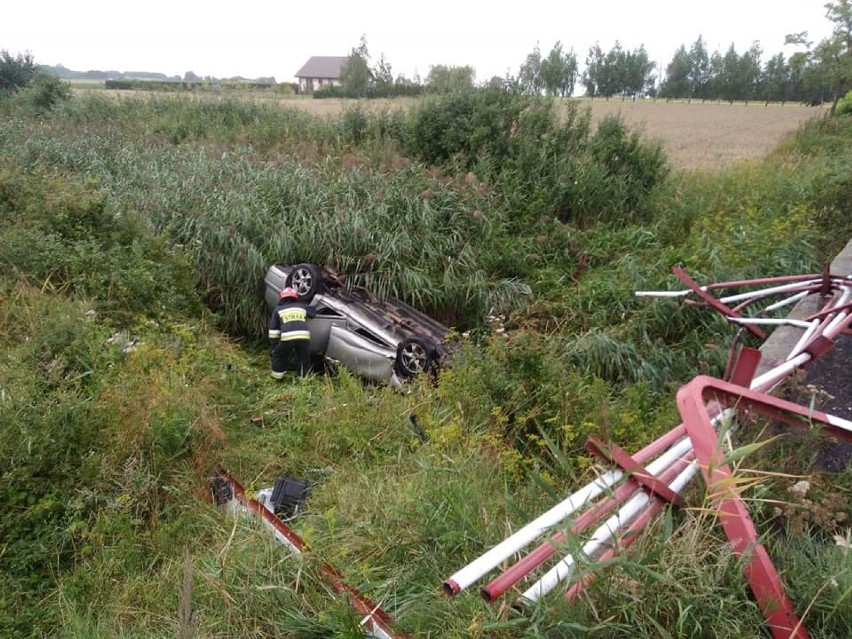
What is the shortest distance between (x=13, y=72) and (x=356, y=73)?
1071 centimetres

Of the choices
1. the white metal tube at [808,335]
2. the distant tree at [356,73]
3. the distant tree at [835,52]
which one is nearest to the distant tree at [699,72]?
the distant tree at [835,52]

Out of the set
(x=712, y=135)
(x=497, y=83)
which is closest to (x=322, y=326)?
(x=497, y=83)

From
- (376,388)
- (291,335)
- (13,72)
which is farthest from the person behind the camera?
(13,72)

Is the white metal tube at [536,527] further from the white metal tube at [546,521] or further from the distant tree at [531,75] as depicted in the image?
the distant tree at [531,75]

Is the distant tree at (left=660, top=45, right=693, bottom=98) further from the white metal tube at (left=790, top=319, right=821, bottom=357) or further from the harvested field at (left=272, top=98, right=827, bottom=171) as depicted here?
the white metal tube at (left=790, top=319, right=821, bottom=357)

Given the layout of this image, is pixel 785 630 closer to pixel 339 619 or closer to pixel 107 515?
pixel 339 619

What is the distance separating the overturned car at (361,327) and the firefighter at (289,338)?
25 centimetres

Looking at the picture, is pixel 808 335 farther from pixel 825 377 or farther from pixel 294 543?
pixel 294 543

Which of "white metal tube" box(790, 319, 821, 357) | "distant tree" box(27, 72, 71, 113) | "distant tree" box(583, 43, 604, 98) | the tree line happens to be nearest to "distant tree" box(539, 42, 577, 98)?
the tree line

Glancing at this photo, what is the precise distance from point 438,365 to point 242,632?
10.7 ft

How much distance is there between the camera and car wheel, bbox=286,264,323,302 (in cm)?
628

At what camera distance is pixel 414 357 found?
550 centimetres

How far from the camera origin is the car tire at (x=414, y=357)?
543 centimetres

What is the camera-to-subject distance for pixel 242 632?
2.37 meters
